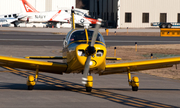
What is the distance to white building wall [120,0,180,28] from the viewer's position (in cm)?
8100

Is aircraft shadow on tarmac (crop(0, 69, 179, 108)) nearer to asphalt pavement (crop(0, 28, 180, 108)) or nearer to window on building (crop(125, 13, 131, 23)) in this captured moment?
asphalt pavement (crop(0, 28, 180, 108))

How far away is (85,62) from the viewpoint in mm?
11695

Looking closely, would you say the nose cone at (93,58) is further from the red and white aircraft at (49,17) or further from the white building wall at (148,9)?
the white building wall at (148,9)

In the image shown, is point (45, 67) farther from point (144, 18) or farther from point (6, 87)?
point (144, 18)

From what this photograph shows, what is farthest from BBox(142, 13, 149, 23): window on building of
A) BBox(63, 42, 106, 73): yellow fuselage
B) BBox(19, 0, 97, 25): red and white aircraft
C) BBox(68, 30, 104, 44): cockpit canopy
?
BBox(63, 42, 106, 73): yellow fuselage

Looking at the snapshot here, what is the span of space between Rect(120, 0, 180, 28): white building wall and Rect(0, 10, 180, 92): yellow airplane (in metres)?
68.0

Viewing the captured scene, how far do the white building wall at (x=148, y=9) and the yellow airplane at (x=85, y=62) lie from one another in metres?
68.0

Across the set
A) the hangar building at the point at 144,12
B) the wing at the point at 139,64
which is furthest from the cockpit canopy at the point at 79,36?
the hangar building at the point at 144,12

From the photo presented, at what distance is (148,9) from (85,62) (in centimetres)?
7143

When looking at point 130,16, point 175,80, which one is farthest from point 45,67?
point 130,16

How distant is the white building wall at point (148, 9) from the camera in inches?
3189

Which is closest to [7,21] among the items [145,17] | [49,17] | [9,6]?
[9,6]

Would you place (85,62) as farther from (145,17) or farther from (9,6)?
(9,6)

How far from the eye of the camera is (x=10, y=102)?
1081cm
